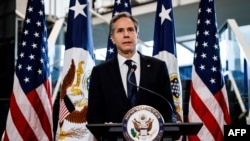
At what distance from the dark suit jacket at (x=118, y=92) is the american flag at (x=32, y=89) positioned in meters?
1.93

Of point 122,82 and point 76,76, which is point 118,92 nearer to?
point 122,82

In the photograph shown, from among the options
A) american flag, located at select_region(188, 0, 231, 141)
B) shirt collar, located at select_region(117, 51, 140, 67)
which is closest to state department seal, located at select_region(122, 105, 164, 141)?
shirt collar, located at select_region(117, 51, 140, 67)

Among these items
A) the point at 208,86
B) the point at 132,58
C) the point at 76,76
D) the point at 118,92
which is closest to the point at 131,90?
the point at 118,92

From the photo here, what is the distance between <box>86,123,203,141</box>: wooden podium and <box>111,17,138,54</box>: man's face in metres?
0.52

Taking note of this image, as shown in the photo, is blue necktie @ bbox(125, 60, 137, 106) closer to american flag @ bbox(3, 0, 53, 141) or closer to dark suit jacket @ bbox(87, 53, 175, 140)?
dark suit jacket @ bbox(87, 53, 175, 140)

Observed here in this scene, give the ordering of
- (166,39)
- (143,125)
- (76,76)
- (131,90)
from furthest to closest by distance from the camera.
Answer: (166,39)
(76,76)
(131,90)
(143,125)

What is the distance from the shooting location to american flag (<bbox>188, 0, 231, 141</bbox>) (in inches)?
166

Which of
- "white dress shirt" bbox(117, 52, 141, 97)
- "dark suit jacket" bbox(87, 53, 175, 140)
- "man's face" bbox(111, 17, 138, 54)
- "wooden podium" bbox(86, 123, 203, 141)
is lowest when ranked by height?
"wooden podium" bbox(86, 123, 203, 141)

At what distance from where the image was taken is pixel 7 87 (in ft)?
21.3

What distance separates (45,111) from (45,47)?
0.61 metres

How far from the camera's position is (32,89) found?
4.34 metres

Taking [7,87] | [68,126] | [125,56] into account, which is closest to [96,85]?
[125,56]

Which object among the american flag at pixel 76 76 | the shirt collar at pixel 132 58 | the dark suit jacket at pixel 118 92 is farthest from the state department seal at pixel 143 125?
the american flag at pixel 76 76

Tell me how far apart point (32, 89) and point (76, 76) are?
437mm
